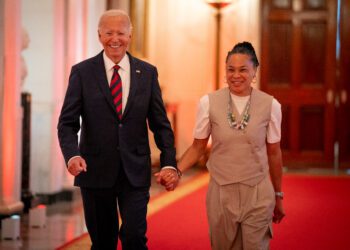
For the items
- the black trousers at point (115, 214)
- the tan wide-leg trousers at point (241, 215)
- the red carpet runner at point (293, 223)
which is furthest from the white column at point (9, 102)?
the tan wide-leg trousers at point (241, 215)

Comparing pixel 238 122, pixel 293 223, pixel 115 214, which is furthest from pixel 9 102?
pixel 238 122

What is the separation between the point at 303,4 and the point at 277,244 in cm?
766

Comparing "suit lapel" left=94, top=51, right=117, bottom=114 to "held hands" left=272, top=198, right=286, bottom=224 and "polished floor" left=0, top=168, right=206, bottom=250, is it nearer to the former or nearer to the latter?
"held hands" left=272, top=198, right=286, bottom=224

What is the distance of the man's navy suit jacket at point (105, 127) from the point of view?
3.74 m

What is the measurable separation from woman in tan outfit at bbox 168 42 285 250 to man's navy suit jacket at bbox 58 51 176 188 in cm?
21

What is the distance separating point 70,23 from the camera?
8.74 m

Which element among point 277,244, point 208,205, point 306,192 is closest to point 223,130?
point 208,205

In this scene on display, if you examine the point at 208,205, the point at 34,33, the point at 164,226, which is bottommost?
the point at 164,226

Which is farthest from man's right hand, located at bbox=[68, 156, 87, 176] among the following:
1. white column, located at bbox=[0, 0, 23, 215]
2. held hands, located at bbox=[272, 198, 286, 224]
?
white column, located at bbox=[0, 0, 23, 215]

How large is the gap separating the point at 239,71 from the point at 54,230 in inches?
141

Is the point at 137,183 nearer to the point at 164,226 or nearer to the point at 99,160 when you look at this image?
the point at 99,160

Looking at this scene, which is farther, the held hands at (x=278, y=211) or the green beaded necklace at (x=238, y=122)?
the held hands at (x=278, y=211)

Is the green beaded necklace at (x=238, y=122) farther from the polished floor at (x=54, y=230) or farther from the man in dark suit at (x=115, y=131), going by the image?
the polished floor at (x=54, y=230)

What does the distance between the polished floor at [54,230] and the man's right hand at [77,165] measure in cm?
245
